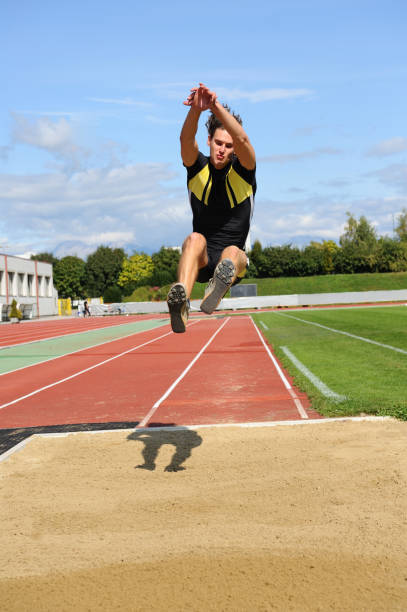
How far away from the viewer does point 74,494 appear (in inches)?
184

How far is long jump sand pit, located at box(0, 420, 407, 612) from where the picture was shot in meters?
3.09

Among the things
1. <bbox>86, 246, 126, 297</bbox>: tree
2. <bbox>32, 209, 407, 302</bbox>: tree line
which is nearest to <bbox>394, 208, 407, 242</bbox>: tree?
<bbox>32, 209, 407, 302</bbox>: tree line

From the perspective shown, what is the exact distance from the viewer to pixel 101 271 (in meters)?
94.1

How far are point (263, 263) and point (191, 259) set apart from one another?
66.1m

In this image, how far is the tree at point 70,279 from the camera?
308 ft

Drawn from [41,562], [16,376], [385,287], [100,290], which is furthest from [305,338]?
[100,290]

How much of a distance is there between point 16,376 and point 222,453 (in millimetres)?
8169

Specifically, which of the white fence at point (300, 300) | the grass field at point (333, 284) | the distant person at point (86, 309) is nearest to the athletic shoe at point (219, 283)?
the white fence at point (300, 300)

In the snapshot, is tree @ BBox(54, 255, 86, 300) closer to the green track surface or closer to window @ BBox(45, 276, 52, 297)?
window @ BBox(45, 276, 52, 297)

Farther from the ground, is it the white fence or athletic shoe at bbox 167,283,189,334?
athletic shoe at bbox 167,283,189,334

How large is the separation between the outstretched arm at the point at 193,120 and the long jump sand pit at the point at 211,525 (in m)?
2.75

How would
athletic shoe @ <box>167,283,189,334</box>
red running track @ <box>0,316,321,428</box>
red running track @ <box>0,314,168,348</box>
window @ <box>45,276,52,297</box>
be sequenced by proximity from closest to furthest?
1. athletic shoe @ <box>167,283,189,334</box>
2. red running track @ <box>0,316,321,428</box>
3. red running track @ <box>0,314,168,348</box>
4. window @ <box>45,276,52,297</box>

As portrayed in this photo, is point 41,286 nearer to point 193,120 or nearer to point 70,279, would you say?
point 70,279

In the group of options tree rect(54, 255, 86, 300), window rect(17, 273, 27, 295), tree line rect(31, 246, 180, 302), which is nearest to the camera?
window rect(17, 273, 27, 295)
